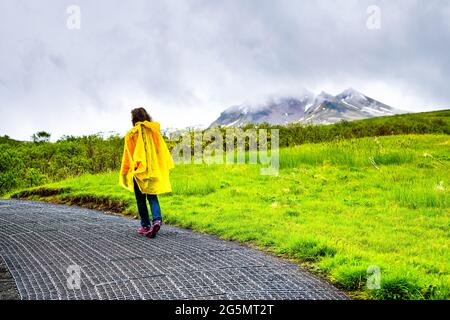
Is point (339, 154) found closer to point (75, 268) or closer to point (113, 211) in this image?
point (113, 211)

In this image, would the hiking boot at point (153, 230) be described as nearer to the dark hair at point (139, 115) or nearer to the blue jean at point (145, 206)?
the blue jean at point (145, 206)

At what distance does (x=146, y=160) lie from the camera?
9219 mm

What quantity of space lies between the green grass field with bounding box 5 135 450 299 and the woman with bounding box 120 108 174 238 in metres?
1.54

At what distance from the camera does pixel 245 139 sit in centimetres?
2989

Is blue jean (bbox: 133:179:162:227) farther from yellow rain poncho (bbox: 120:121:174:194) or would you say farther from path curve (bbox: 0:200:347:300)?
path curve (bbox: 0:200:347:300)

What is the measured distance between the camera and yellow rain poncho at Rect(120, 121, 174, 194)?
30.0 feet

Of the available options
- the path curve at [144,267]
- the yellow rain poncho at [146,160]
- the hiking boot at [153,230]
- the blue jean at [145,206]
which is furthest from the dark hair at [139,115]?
the path curve at [144,267]

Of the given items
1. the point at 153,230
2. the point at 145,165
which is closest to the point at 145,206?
the point at 153,230

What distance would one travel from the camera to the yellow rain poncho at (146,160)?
9.13m

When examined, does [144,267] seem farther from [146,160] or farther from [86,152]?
[86,152]

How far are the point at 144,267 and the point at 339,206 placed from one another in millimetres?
7190

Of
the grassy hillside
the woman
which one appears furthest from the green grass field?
the grassy hillside

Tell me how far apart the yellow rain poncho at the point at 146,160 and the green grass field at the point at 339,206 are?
1784 mm

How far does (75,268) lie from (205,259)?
1.91m
